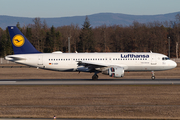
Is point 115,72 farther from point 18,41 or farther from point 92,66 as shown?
point 18,41

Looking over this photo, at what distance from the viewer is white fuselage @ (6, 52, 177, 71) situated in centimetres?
3788

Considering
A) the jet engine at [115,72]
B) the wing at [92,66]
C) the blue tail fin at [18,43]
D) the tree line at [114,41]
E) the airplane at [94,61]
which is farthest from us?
the tree line at [114,41]

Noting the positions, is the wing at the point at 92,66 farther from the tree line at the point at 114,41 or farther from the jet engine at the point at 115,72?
the tree line at the point at 114,41


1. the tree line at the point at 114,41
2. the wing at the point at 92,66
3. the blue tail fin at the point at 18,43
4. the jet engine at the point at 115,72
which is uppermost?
the tree line at the point at 114,41

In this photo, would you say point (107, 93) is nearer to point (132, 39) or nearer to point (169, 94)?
point (169, 94)

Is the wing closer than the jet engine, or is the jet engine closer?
the jet engine

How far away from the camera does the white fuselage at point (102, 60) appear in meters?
37.9

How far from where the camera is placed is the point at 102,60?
125 ft

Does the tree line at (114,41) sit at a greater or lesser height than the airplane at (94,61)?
greater

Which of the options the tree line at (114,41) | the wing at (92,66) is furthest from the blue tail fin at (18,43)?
the tree line at (114,41)

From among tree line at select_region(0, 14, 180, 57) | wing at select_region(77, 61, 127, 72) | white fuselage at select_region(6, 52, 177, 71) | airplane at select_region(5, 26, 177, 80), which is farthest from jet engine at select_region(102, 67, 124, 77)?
tree line at select_region(0, 14, 180, 57)

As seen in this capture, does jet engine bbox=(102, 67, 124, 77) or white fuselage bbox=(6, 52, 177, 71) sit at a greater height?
white fuselage bbox=(6, 52, 177, 71)

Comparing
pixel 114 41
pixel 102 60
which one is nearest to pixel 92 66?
pixel 102 60

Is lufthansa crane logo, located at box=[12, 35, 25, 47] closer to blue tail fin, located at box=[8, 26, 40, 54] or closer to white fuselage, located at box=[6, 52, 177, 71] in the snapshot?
blue tail fin, located at box=[8, 26, 40, 54]
